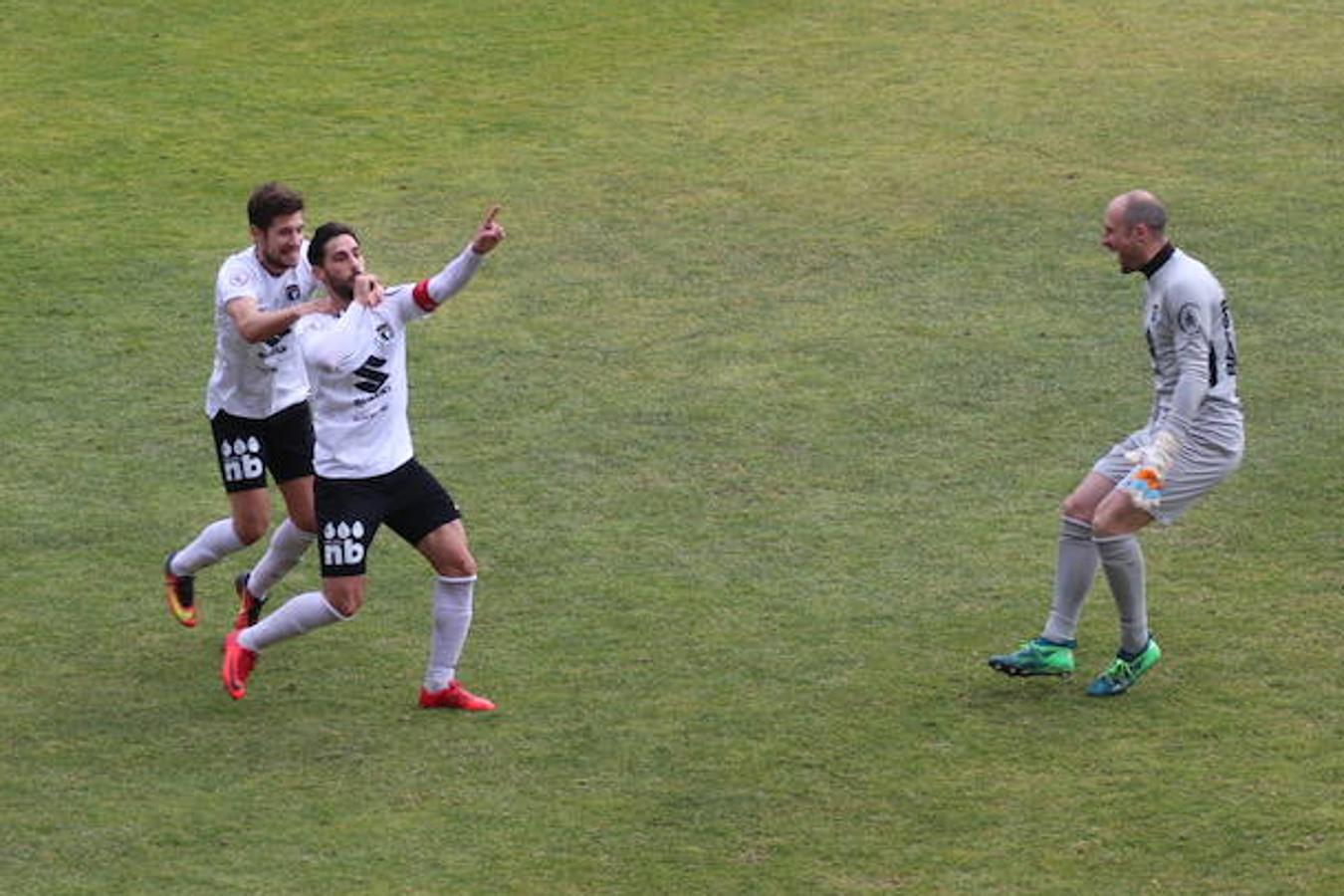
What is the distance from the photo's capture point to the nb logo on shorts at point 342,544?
10141 millimetres

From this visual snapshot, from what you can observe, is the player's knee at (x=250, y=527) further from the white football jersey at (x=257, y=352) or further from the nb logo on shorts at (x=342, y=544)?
the nb logo on shorts at (x=342, y=544)

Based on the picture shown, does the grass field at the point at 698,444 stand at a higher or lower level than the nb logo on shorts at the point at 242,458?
lower

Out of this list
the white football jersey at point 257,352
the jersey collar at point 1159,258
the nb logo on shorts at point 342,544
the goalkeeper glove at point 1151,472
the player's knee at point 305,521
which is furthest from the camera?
the player's knee at point 305,521

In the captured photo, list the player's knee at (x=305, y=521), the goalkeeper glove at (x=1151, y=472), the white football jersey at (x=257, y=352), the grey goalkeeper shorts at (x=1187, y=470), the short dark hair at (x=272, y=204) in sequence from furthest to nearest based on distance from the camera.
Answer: the player's knee at (x=305, y=521) < the white football jersey at (x=257, y=352) < the short dark hair at (x=272, y=204) < the grey goalkeeper shorts at (x=1187, y=470) < the goalkeeper glove at (x=1151, y=472)

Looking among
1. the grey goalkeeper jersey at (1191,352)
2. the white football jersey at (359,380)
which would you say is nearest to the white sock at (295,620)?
the white football jersey at (359,380)

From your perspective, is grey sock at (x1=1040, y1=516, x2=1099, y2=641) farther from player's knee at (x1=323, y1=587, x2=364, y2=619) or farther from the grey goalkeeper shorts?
player's knee at (x1=323, y1=587, x2=364, y2=619)

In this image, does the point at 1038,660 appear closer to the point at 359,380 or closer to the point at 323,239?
the point at 359,380

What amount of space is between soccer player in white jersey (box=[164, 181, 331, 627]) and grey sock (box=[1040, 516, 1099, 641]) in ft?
11.4

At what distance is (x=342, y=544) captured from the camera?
10.2m

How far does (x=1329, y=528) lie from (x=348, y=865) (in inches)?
223

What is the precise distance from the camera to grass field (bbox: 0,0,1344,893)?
9328mm

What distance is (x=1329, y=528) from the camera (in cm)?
1210

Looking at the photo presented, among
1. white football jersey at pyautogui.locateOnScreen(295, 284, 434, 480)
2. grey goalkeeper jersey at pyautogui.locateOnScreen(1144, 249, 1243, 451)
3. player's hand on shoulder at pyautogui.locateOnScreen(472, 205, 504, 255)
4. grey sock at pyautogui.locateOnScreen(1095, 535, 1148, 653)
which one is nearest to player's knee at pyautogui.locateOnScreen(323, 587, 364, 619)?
white football jersey at pyautogui.locateOnScreen(295, 284, 434, 480)

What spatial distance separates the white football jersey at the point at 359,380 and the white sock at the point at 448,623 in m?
0.58
